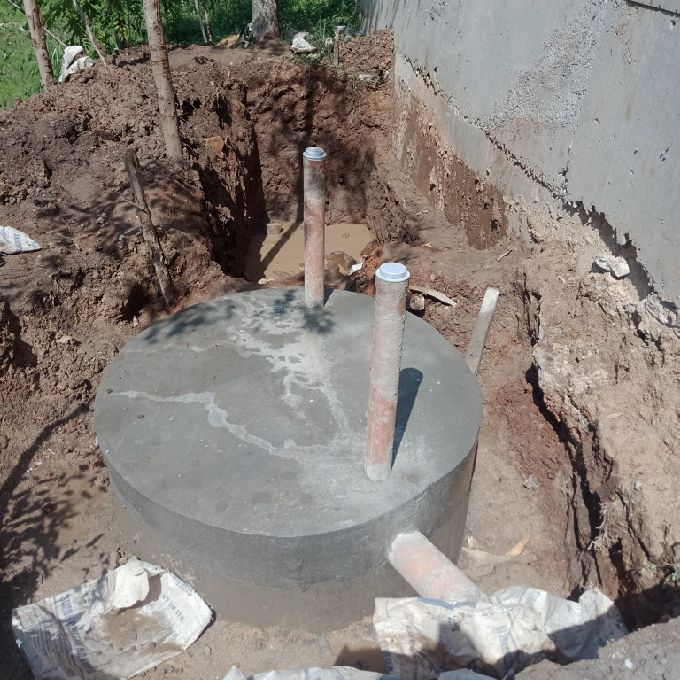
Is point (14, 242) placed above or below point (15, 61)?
below

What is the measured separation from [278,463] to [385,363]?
1.01m

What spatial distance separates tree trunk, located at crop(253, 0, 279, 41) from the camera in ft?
31.4

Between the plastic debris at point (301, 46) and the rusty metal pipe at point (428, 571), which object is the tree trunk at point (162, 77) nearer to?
the plastic debris at point (301, 46)

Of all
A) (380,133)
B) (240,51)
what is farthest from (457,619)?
(240,51)

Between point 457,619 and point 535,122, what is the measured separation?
3783 mm

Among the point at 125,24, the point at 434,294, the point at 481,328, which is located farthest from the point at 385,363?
the point at 125,24

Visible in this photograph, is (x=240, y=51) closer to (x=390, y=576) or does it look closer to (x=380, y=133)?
(x=380, y=133)

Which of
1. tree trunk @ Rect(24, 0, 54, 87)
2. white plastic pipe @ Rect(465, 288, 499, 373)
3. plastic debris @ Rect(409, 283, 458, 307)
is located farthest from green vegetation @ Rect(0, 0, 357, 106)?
white plastic pipe @ Rect(465, 288, 499, 373)

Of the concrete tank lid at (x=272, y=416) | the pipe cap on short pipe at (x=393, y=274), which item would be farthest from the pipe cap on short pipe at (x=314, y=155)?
the pipe cap on short pipe at (x=393, y=274)

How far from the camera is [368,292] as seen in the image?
5.58m

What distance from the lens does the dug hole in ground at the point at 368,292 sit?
321 cm

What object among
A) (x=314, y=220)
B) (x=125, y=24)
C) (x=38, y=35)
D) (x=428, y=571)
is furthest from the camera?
(x=125, y=24)

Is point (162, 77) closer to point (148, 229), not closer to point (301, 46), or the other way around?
point (148, 229)

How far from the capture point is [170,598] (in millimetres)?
3221
